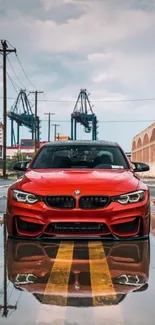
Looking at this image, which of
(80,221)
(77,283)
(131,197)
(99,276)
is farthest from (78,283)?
(131,197)

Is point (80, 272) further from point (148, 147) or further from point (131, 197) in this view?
point (148, 147)

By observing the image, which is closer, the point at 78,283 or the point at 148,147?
the point at 78,283

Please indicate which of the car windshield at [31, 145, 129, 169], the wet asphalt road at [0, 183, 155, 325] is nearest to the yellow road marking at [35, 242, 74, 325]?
the wet asphalt road at [0, 183, 155, 325]

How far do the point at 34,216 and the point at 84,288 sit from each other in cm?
202

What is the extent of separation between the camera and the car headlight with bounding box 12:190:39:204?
18.9 feet

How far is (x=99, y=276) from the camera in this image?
4137 mm

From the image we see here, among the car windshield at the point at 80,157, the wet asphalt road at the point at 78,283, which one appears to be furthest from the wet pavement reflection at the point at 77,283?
the car windshield at the point at 80,157

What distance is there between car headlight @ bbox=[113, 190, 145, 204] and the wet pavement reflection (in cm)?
48

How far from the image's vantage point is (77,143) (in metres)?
8.01

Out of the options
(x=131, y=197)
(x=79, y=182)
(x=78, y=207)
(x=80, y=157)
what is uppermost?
(x=80, y=157)

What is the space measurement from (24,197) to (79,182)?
0.68 metres

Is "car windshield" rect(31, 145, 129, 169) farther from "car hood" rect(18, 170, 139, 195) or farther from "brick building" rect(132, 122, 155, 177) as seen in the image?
"brick building" rect(132, 122, 155, 177)

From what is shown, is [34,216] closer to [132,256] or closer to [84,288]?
[132,256]

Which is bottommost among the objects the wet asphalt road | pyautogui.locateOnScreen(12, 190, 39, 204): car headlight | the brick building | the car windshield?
the wet asphalt road
